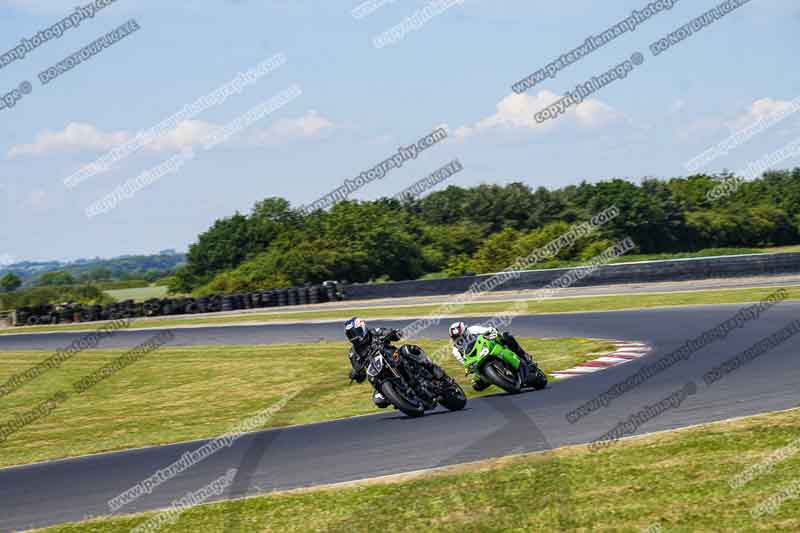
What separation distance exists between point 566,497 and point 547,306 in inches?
958

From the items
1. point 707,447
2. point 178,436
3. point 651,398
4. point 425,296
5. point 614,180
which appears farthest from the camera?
point 614,180

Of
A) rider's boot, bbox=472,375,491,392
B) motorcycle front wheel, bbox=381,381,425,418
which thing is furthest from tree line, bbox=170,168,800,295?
motorcycle front wheel, bbox=381,381,425,418

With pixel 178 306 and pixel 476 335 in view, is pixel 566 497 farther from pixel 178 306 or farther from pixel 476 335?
pixel 178 306

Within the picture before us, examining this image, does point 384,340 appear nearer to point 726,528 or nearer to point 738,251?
point 726,528

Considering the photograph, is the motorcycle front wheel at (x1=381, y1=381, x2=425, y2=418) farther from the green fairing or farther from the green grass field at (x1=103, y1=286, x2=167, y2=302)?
the green grass field at (x1=103, y1=286, x2=167, y2=302)

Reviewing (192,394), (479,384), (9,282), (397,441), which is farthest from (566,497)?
(9,282)

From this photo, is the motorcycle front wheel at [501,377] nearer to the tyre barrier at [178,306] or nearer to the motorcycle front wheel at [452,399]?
the motorcycle front wheel at [452,399]

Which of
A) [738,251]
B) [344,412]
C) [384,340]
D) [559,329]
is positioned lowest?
[738,251]

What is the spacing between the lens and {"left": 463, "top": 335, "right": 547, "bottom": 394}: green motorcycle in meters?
13.3

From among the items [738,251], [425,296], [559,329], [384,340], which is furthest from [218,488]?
[738,251]

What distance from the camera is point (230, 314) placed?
4334 centimetres

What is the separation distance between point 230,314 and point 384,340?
31.9 m

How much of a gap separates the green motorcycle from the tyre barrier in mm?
30342

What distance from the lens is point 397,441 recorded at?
10664 mm
